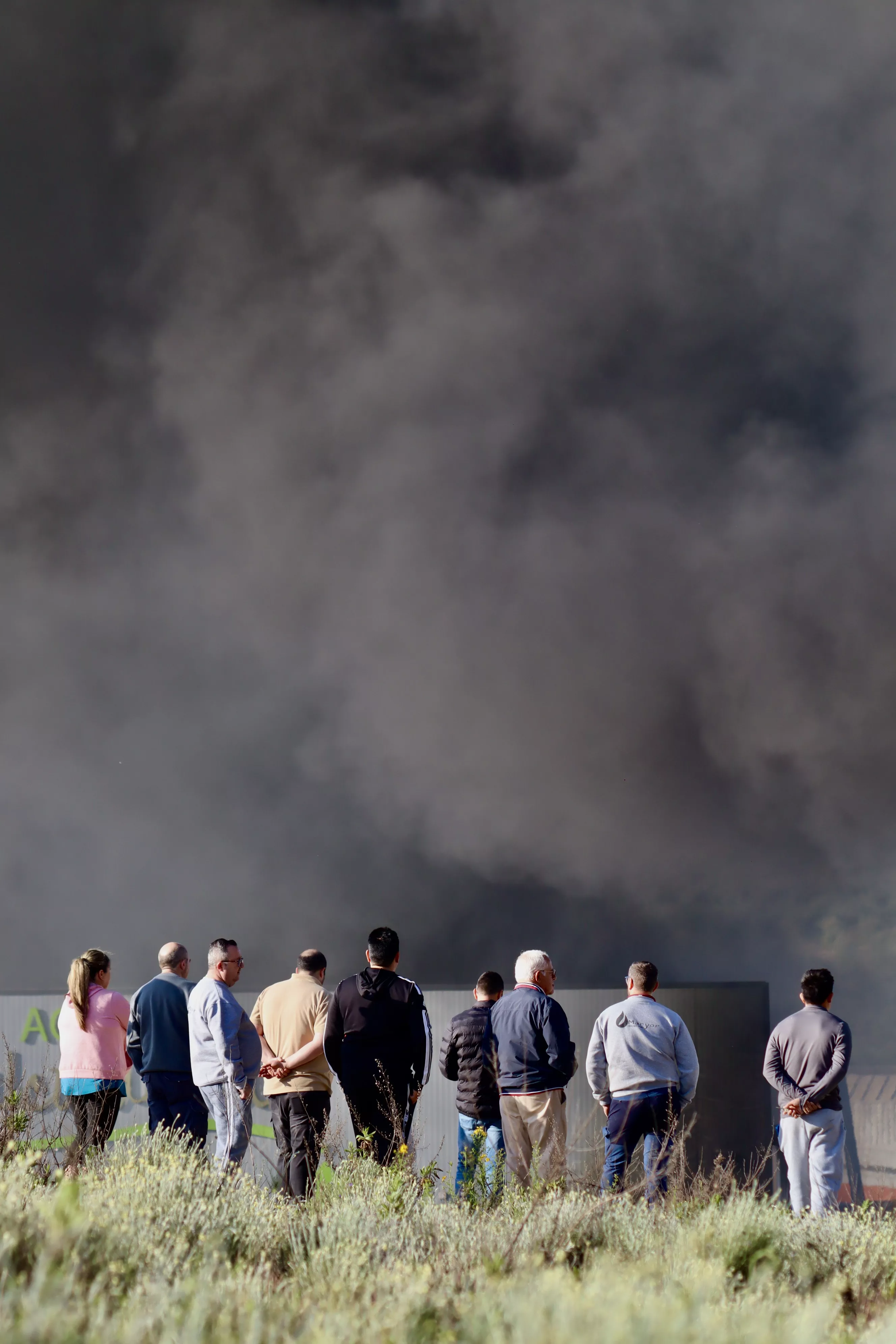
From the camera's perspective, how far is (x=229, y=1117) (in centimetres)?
574

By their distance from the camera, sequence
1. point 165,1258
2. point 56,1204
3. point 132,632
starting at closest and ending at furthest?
point 56,1204 < point 165,1258 < point 132,632

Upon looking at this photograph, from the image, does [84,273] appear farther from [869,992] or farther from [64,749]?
[869,992]

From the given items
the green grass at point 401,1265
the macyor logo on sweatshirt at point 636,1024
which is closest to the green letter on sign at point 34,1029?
the green grass at point 401,1265

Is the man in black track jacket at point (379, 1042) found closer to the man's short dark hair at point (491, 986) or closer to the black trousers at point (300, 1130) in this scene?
Result: the black trousers at point (300, 1130)

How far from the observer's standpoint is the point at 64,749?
27609 mm

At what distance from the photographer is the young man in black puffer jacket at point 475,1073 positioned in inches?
240

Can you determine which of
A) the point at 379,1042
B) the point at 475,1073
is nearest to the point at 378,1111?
the point at 379,1042

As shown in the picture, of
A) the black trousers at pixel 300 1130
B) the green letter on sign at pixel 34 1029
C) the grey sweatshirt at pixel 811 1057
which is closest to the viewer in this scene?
the black trousers at pixel 300 1130

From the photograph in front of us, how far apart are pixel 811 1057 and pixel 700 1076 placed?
13.6 ft

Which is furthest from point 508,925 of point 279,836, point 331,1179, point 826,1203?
point 331,1179

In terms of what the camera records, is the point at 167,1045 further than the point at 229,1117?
Yes

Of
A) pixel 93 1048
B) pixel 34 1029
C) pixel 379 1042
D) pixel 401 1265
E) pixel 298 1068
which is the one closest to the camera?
pixel 401 1265

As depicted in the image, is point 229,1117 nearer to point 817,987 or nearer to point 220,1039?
point 220,1039

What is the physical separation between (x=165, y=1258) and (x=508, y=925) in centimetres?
2276
